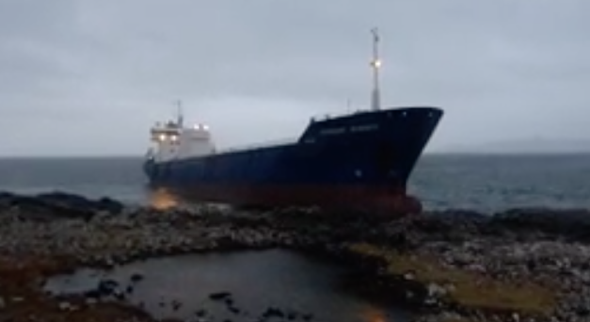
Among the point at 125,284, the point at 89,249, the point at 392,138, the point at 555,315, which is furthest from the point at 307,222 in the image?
the point at 555,315

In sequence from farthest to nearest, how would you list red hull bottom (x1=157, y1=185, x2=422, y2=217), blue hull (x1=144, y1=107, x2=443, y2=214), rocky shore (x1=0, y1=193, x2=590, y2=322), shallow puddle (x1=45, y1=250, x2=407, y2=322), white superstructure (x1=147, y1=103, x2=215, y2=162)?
white superstructure (x1=147, y1=103, x2=215, y2=162), blue hull (x1=144, y1=107, x2=443, y2=214), red hull bottom (x1=157, y1=185, x2=422, y2=217), shallow puddle (x1=45, y1=250, x2=407, y2=322), rocky shore (x1=0, y1=193, x2=590, y2=322)

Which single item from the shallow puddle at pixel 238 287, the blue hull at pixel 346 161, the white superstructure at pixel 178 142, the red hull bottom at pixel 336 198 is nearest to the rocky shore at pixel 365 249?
the shallow puddle at pixel 238 287

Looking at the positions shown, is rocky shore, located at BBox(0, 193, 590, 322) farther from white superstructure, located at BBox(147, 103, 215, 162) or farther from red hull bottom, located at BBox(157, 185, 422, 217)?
white superstructure, located at BBox(147, 103, 215, 162)

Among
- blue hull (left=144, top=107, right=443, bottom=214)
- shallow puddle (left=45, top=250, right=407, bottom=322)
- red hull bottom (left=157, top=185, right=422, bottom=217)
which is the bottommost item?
shallow puddle (left=45, top=250, right=407, bottom=322)

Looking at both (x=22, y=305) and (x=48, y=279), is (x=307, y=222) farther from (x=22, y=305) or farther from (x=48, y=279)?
(x=22, y=305)

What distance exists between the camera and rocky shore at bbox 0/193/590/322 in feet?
59.9

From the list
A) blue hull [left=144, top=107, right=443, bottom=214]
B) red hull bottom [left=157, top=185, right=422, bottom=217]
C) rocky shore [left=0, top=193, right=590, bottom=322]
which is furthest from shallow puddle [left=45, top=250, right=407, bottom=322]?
blue hull [left=144, top=107, right=443, bottom=214]

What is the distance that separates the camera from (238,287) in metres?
22.0

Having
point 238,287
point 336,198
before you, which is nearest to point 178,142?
point 336,198

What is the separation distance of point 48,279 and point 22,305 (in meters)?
4.52

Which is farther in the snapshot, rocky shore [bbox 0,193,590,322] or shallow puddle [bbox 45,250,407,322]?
shallow puddle [bbox 45,250,407,322]

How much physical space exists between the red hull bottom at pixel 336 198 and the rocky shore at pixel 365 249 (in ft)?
8.14

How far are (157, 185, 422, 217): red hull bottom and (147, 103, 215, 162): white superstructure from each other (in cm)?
3068

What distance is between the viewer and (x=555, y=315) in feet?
57.2
